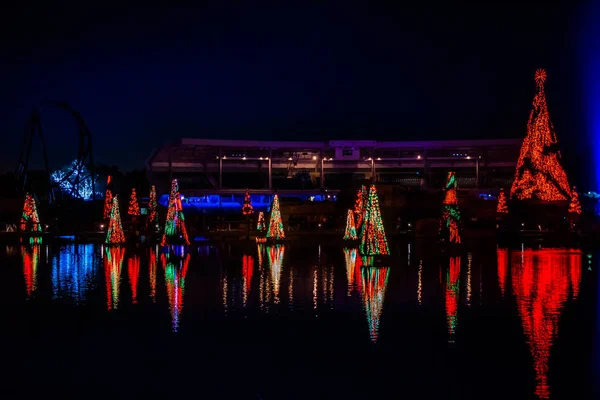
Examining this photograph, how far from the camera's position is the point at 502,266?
77.9 ft

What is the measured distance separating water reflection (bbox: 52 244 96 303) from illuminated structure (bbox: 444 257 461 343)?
7799 mm

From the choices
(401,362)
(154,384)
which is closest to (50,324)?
(154,384)

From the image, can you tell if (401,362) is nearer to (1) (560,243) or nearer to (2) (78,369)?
(2) (78,369)

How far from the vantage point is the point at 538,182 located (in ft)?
134

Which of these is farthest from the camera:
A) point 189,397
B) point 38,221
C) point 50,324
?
point 38,221

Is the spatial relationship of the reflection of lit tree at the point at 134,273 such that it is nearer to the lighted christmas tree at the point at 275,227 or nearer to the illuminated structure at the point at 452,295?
the illuminated structure at the point at 452,295

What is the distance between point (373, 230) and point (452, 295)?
7.60 m

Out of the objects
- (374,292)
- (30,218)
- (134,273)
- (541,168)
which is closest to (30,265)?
(134,273)

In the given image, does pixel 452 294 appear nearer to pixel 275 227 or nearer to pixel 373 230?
pixel 373 230

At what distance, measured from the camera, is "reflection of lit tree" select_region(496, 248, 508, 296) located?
1916cm

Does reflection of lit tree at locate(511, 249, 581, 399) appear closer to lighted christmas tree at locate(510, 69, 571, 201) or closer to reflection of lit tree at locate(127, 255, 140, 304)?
reflection of lit tree at locate(127, 255, 140, 304)

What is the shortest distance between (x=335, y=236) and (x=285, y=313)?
25639 mm

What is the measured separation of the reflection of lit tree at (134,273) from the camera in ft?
57.1

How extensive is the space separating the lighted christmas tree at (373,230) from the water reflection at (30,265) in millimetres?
10168
